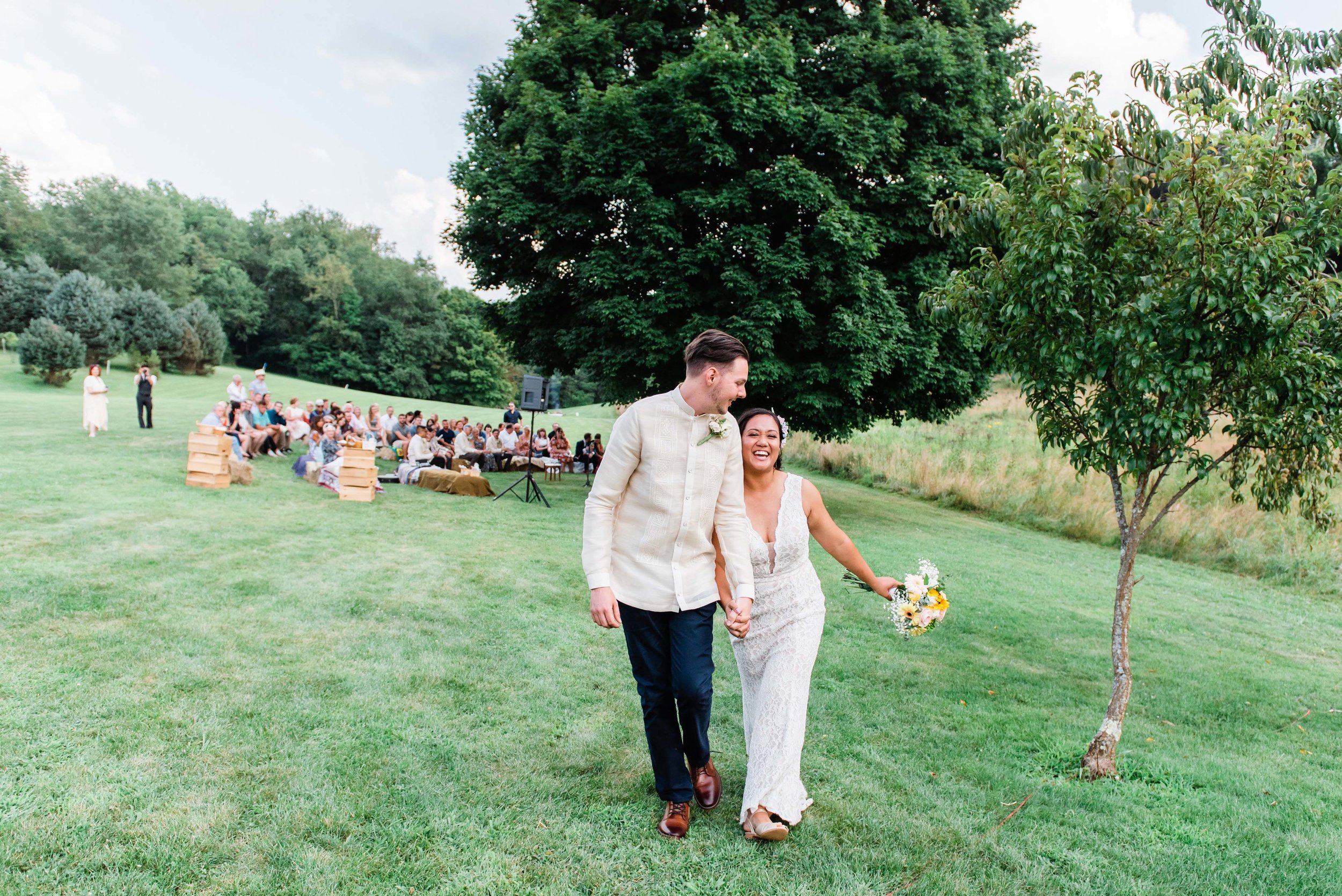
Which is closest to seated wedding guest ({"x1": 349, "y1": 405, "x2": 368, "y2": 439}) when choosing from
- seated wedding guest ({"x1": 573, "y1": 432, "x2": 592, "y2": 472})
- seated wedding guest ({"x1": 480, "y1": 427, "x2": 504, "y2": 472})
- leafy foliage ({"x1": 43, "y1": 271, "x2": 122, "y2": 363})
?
seated wedding guest ({"x1": 480, "y1": 427, "x2": 504, "y2": 472})

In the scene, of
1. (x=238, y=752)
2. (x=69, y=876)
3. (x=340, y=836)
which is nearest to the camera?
(x=69, y=876)

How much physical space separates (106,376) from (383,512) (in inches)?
1490

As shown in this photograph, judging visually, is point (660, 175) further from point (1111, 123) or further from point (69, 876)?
point (69, 876)

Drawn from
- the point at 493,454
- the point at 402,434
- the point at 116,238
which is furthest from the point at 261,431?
the point at 116,238

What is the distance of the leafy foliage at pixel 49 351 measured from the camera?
34.1 metres

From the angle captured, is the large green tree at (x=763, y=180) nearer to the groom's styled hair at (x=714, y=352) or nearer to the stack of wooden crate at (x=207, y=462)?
the stack of wooden crate at (x=207, y=462)

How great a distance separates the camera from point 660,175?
13.7m

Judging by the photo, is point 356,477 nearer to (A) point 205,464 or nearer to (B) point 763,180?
(A) point 205,464

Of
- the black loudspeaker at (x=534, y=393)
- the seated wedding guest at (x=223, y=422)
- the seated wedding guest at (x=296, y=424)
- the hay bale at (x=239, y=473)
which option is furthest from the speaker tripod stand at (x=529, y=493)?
the seated wedding guest at (x=296, y=424)

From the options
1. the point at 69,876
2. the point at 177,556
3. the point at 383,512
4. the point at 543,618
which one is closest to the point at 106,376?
the point at 383,512

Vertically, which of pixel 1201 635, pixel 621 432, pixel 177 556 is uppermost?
pixel 621 432

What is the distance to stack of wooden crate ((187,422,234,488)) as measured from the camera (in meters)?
12.7

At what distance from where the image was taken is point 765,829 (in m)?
3.44

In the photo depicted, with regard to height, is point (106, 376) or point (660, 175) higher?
point (660, 175)
